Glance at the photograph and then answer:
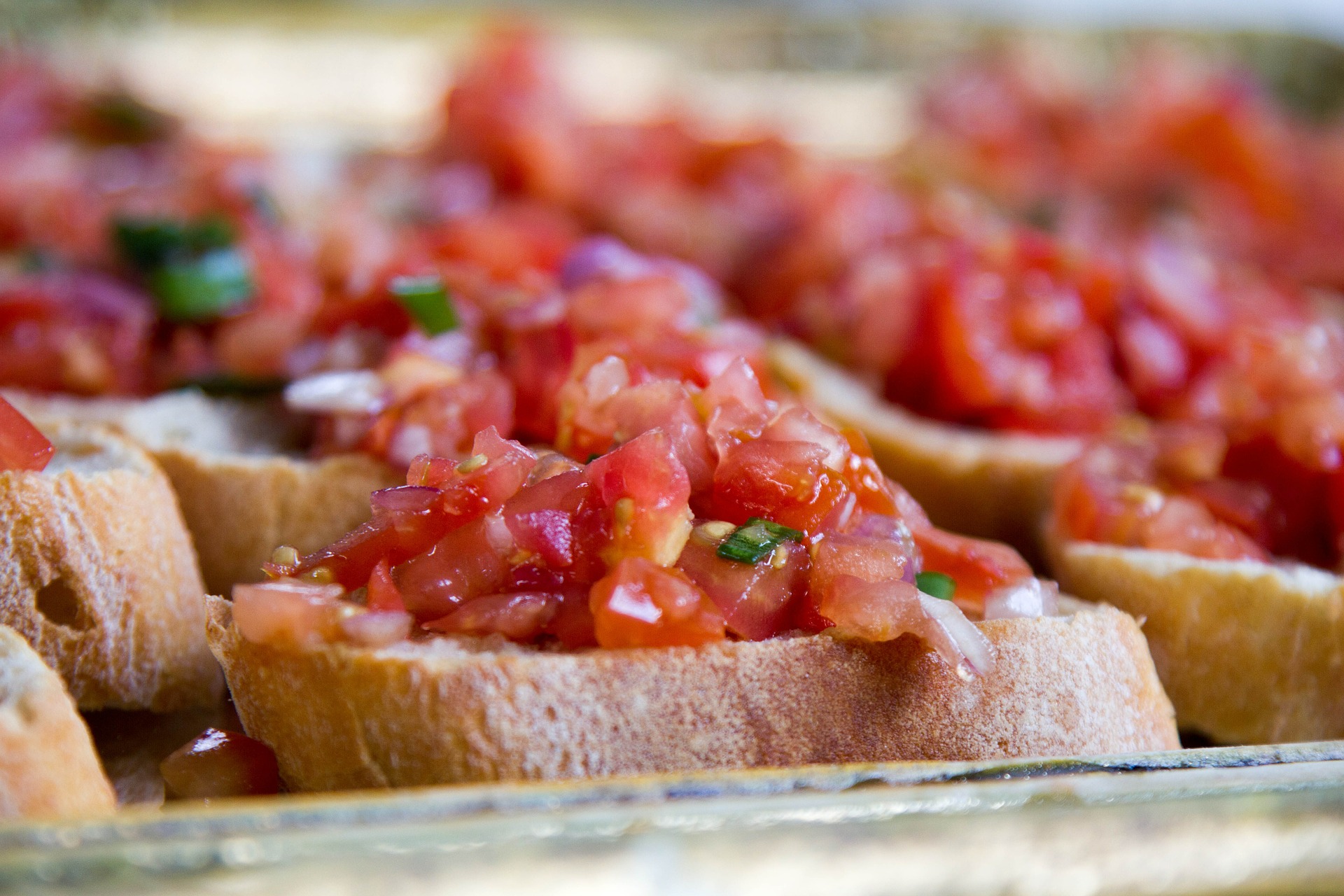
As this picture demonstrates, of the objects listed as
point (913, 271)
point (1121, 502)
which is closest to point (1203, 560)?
point (1121, 502)

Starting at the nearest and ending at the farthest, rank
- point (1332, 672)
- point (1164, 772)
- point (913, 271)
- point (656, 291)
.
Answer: point (1164, 772) → point (1332, 672) → point (656, 291) → point (913, 271)

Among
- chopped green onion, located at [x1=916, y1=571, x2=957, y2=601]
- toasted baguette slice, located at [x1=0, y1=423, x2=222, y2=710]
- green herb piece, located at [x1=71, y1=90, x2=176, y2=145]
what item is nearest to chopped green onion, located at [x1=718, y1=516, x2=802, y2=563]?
chopped green onion, located at [x1=916, y1=571, x2=957, y2=601]

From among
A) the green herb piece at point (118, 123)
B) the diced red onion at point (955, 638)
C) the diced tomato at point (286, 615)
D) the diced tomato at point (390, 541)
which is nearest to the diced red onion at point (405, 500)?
the diced tomato at point (390, 541)

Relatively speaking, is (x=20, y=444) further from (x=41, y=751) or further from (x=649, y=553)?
(x=649, y=553)

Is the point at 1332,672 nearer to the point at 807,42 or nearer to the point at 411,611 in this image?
the point at 411,611

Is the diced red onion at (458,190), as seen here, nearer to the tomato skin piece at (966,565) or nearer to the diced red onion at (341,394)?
the diced red onion at (341,394)

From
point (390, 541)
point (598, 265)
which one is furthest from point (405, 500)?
point (598, 265)
